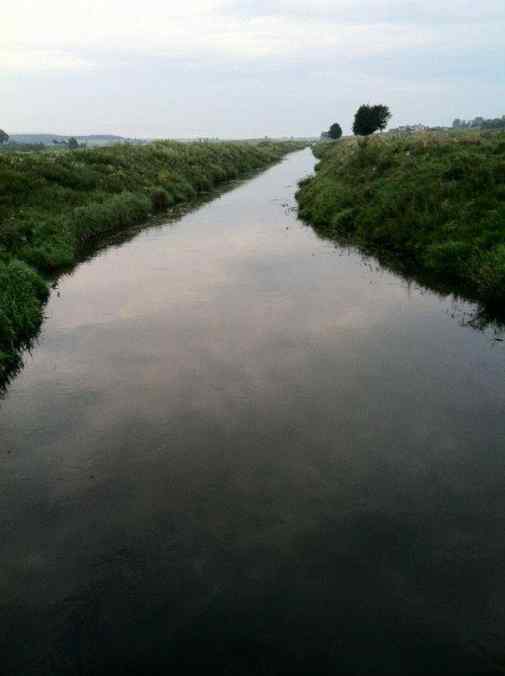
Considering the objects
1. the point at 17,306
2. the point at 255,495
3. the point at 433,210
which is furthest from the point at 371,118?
the point at 255,495

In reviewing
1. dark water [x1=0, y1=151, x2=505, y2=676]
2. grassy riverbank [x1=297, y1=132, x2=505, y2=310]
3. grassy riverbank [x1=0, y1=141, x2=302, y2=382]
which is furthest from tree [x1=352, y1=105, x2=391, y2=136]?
dark water [x1=0, y1=151, x2=505, y2=676]

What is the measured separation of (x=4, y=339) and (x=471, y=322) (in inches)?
456

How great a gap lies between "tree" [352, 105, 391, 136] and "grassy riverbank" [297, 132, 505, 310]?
37.2 meters

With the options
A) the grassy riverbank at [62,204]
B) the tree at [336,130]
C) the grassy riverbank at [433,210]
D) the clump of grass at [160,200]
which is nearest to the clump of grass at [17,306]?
the grassy riverbank at [62,204]

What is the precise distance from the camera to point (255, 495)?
24.3 feet

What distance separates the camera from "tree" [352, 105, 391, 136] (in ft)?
216

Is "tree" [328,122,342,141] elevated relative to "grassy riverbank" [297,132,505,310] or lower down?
elevated

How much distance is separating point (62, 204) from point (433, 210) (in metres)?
17.2

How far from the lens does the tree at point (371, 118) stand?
65956 millimetres

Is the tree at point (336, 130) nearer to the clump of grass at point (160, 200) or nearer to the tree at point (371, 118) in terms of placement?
the tree at point (371, 118)

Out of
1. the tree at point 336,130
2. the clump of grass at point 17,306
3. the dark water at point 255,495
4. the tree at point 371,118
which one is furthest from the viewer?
the tree at point 336,130

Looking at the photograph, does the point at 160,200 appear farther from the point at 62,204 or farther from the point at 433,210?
Result: the point at 433,210

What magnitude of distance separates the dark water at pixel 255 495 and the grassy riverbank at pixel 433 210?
123 inches

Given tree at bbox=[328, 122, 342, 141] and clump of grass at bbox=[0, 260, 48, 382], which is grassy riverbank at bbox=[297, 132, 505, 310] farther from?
tree at bbox=[328, 122, 342, 141]
